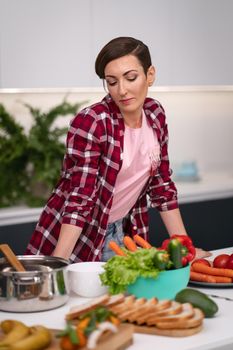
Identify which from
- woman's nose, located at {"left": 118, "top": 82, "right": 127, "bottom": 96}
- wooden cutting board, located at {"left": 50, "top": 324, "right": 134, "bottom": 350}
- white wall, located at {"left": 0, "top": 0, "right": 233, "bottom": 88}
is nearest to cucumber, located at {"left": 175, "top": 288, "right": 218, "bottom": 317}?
wooden cutting board, located at {"left": 50, "top": 324, "right": 134, "bottom": 350}

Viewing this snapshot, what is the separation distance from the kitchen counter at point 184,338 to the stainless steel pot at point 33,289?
0.02 metres

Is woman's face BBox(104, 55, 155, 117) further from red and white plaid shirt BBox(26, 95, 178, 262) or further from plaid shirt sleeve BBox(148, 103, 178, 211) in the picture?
plaid shirt sleeve BBox(148, 103, 178, 211)

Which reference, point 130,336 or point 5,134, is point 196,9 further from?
point 130,336

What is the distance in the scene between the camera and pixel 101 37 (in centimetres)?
477

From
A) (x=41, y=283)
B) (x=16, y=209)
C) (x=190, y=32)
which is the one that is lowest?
(x=16, y=209)

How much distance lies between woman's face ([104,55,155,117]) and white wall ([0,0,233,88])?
5.88 feet

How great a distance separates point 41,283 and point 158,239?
120 inches

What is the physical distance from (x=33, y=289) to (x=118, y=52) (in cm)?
98

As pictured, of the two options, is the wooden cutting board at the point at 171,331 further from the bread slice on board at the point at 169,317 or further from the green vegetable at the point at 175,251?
the green vegetable at the point at 175,251

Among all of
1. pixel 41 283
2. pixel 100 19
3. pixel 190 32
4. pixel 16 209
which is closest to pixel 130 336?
pixel 41 283

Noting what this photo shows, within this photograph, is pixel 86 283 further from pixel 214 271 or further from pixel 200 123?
pixel 200 123

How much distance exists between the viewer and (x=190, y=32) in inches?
206

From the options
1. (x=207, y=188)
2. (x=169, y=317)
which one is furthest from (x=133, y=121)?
(x=207, y=188)

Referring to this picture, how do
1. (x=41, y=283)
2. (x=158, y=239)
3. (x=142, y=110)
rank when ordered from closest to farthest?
(x=41, y=283)
(x=142, y=110)
(x=158, y=239)
